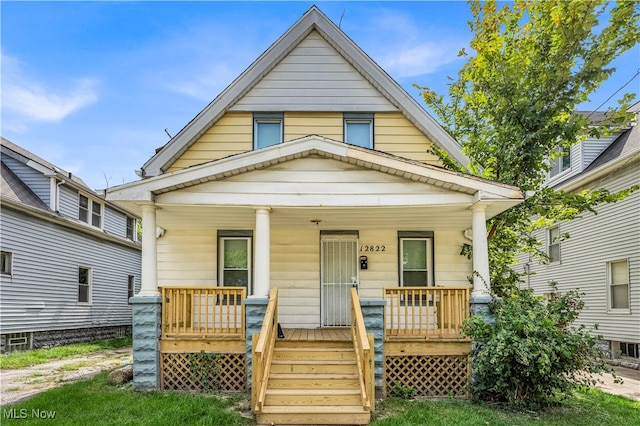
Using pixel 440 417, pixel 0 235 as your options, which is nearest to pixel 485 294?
pixel 440 417

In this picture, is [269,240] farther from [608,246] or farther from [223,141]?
[608,246]

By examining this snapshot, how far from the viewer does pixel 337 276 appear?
9.78m

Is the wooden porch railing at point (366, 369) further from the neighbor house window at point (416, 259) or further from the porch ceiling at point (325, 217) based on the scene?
the neighbor house window at point (416, 259)

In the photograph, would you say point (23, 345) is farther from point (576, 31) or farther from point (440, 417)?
point (576, 31)

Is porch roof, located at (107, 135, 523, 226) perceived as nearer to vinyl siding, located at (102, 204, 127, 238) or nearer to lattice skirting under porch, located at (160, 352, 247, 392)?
lattice skirting under porch, located at (160, 352, 247, 392)

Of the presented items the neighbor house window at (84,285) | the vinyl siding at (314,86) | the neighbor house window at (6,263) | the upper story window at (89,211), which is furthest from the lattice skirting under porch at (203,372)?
the upper story window at (89,211)

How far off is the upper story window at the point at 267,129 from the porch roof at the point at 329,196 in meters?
2.77

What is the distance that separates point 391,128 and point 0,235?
1018 centimetres

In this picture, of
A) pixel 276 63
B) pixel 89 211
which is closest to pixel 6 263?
pixel 89 211

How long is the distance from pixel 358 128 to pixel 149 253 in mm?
5112

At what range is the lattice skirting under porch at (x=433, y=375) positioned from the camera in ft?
24.1

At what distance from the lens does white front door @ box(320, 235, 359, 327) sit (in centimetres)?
969

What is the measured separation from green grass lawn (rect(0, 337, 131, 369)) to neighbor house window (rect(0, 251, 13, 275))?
2146 millimetres

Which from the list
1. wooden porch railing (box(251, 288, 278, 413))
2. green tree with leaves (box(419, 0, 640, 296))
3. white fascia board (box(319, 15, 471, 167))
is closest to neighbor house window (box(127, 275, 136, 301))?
white fascia board (box(319, 15, 471, 167))
